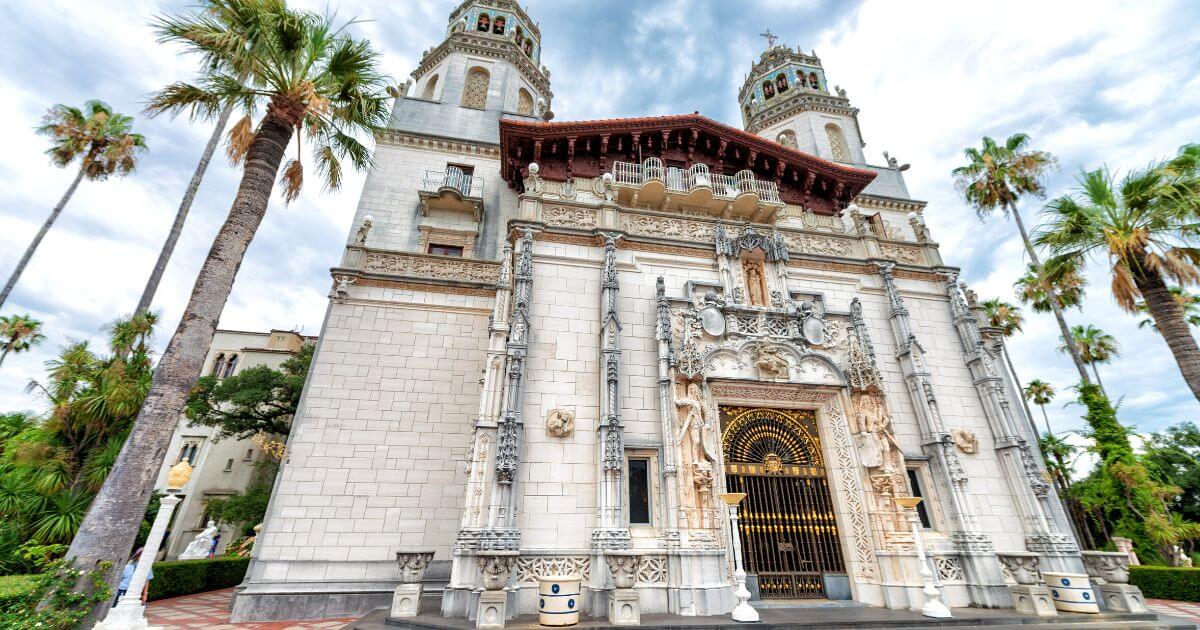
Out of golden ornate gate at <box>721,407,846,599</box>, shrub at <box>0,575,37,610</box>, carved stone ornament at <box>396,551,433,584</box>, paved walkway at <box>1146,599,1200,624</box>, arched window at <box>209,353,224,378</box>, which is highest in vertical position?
arched window at <box>209,353,224,378</box>

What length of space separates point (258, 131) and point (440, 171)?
8509 mm

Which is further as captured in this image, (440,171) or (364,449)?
(440,171)

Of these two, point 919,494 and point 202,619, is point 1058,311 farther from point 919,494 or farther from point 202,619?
point 202,619

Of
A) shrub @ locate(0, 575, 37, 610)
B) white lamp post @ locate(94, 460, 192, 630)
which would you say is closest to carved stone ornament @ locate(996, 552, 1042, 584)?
white lamp post @ locate(94, 460, 192, 630)

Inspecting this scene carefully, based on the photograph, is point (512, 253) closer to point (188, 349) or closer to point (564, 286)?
point (564, 286)

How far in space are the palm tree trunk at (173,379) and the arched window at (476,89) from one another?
40.2 ft

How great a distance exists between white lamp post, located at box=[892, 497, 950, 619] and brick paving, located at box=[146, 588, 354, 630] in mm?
11347

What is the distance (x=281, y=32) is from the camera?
939 cm

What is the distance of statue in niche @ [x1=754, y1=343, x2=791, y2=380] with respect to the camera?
37.5 feet

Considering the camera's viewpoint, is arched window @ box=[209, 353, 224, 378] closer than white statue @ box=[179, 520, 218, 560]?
No

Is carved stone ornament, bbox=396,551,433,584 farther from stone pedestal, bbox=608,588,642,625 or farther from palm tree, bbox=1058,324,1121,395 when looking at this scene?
palm tree, bbox=1058,324,1121,395

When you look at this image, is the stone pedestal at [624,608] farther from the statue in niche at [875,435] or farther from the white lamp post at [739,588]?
the statue in niche at [875,435]

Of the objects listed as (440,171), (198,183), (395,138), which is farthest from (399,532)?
(198,183)

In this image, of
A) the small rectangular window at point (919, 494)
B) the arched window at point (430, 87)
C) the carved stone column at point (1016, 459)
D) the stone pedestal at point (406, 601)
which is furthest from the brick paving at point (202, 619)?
the arched window at point (430, 87)
